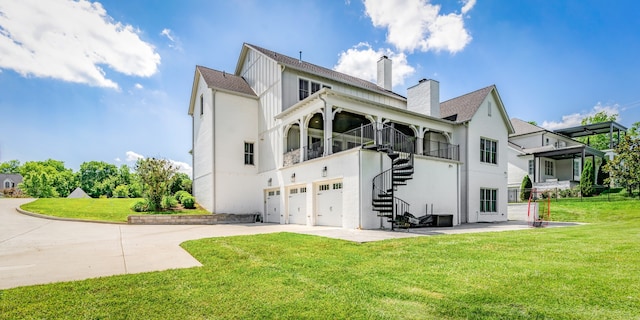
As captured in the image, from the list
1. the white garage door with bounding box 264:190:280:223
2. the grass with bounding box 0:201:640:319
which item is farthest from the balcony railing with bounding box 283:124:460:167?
the grass with bounding box 0:201:640:319

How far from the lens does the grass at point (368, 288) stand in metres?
3.27

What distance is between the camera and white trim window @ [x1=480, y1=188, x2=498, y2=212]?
58.8 feet

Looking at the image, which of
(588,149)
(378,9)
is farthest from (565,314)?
(588,149)

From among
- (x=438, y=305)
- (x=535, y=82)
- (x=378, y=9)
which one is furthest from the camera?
(x=535, y=82)

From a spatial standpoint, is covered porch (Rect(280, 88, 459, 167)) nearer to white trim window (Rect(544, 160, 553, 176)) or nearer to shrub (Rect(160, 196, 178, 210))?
shrub (Rect(160, 196, 178, 210))

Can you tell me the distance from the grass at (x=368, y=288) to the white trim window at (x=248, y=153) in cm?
1249

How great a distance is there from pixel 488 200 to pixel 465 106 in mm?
5596

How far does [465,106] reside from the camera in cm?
1858

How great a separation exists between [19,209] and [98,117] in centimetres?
684

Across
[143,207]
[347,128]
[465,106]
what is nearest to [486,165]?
[465,106]

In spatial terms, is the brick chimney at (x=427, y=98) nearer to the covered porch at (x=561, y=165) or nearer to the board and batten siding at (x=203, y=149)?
the board and batten siding at (x=203, y=149)

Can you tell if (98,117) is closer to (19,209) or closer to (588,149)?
(19,209)

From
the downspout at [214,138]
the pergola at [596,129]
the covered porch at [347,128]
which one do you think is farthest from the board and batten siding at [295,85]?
the pergola at [596,129]

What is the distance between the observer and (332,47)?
1827 cm
